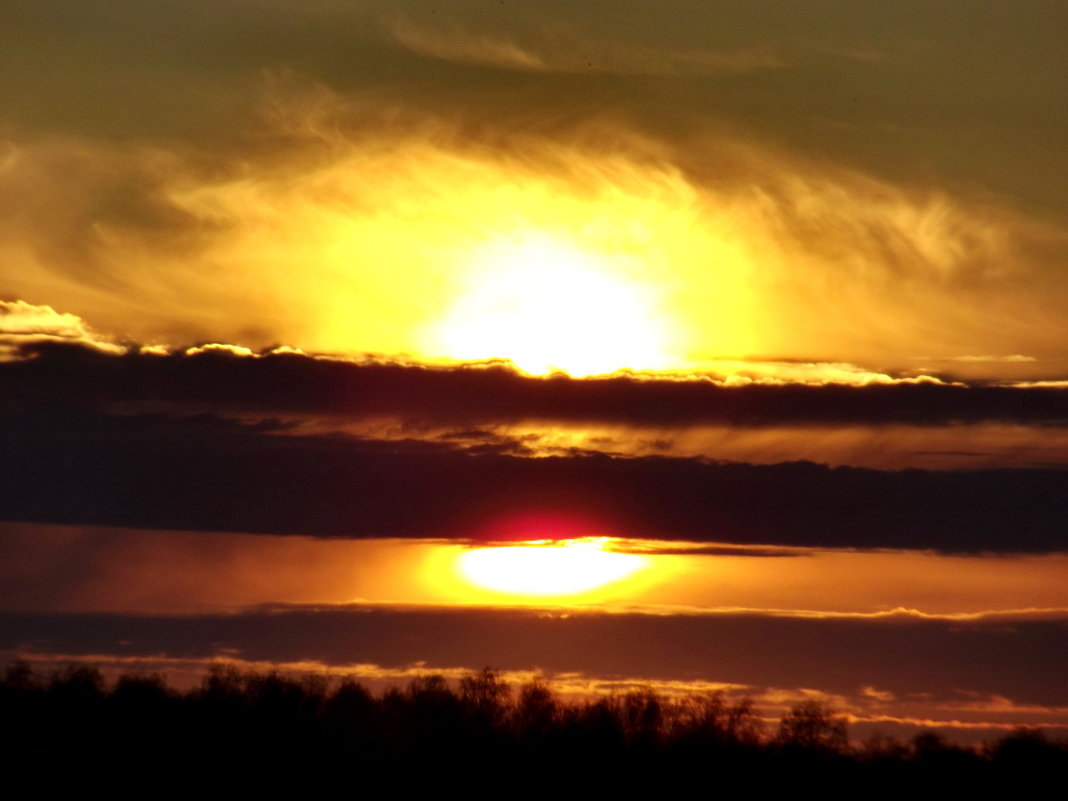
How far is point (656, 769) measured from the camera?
295 feet

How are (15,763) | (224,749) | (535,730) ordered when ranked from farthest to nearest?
(535,730)
(224,749)
(15,763)

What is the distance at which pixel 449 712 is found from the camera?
10106 cm

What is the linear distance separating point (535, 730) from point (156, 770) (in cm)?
2361

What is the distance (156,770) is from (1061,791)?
146ft

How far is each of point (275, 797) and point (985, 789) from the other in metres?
35.1

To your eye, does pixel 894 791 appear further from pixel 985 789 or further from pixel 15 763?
pixel 15 763

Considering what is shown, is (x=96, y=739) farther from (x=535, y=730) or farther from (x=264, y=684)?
(x=535, y=730)

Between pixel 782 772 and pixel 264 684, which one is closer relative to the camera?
pixel 782 772

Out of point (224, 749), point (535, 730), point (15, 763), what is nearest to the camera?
point (15, 763)

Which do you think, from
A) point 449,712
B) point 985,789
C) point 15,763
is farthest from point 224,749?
point 985,789

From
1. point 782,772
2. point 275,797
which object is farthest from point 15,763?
point 782,772

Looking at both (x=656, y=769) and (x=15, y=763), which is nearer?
(x=15, y=763)

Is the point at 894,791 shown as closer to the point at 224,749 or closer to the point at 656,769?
the point at 656,769

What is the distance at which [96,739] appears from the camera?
3425 inches
